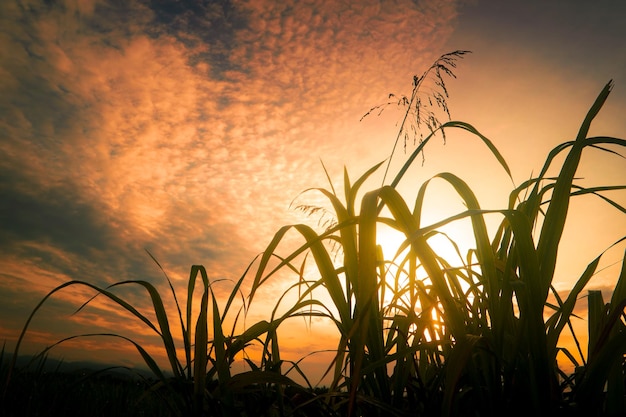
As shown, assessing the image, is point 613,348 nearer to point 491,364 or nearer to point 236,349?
point 491,364

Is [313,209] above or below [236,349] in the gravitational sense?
above

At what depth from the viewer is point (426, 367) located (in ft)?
5.88

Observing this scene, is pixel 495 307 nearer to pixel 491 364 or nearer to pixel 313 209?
pixel 491 364

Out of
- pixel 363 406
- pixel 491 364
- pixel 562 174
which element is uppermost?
pixel 562 174

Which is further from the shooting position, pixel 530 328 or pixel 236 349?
pixel 236 349

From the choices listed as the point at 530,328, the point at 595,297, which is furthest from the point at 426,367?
the point at 530,328

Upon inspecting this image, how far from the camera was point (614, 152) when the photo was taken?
1384 mm

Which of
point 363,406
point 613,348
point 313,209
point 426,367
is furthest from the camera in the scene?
point 313,209

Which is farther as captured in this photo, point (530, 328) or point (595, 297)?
point (595, 297)

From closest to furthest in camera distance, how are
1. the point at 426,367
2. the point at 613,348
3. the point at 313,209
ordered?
the point at 613,348
the point at 426,367
the point at 313,209

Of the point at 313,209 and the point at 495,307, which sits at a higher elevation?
the point at 313,209

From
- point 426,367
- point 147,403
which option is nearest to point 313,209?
point 426,367

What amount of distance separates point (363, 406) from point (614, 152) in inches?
42.8

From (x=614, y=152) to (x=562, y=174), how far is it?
0.34 m
